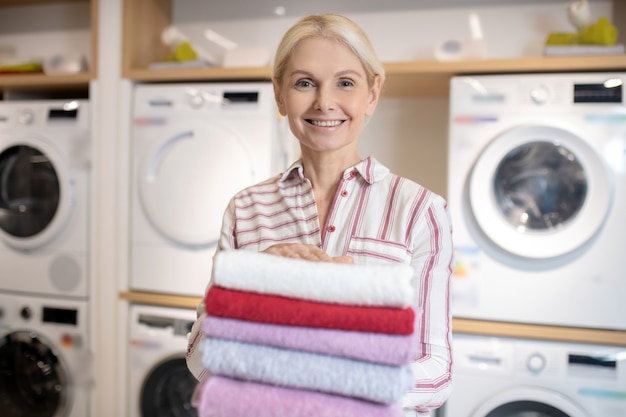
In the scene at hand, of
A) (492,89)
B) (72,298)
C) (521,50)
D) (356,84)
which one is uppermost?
(521,50)

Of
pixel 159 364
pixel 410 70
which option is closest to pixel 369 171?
pixel 410 70

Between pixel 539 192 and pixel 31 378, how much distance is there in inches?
91.2

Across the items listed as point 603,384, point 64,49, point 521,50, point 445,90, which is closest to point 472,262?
point 603,384

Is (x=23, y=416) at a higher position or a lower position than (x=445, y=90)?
lower

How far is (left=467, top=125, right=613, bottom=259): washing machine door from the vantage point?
1.93 metres

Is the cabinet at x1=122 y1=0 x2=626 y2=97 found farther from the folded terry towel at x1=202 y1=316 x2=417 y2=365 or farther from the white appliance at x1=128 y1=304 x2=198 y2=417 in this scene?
the folded terry towel at x1=202 y1=316 x2=417 y2=365

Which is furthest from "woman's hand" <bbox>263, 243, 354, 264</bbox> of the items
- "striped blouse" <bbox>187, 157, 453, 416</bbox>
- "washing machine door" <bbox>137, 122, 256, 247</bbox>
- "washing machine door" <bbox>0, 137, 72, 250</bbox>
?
"washing machine door" <bbox>0, 137, 72, 250</bbox>

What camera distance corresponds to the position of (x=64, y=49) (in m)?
3.06

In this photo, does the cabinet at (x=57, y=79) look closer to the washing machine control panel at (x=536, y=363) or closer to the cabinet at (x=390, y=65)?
the cabinet at (x=390, y=65)

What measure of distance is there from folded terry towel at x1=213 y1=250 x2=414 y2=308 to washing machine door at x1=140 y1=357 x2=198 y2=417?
1794 millimetres

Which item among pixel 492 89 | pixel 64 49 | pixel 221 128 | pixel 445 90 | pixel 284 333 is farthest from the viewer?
pixel 64 49

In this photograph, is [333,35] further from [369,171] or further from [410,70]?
[410,70]

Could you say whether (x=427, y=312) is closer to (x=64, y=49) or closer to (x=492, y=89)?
(x=492, y=89)

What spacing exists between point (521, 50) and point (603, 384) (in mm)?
1412
